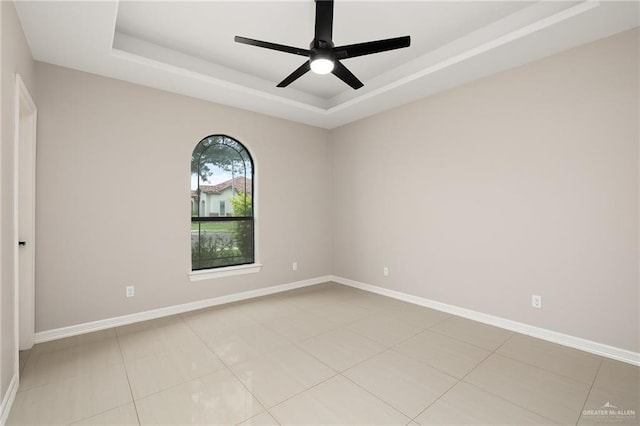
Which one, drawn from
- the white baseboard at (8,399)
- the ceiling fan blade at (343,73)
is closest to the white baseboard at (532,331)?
the ceiling fan blade at (343,73)

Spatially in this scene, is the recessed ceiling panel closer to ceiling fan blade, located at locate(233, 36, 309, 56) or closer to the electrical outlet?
ceiling fan blade, located at locate(233, 36, 309, 56)

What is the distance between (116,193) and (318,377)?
9.09 feet

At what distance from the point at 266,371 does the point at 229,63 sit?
3293mm

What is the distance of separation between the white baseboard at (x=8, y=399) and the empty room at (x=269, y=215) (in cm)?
4

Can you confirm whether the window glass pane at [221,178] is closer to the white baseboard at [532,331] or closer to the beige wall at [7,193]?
the beige wall at [7,193]

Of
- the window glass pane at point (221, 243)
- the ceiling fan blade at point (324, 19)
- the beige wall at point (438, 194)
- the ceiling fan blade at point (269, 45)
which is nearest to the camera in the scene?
the ceiling fan blade at point (324, 19)

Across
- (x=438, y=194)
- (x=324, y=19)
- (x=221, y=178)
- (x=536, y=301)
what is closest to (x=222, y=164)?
(x=221, y=178)

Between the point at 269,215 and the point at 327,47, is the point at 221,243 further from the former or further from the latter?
the point at 327,47

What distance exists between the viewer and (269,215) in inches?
174

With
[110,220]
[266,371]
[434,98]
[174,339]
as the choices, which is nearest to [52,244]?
[110,220]

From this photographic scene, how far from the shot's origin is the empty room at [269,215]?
200 cm

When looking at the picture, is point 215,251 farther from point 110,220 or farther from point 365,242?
point 365,242

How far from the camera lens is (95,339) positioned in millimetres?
2844

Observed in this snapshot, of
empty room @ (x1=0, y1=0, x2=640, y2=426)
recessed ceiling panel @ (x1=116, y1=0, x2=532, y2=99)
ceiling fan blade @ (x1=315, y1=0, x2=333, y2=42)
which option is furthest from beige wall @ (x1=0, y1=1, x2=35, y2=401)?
ceiling fan blade @ (x1=315, y1=0, x2=333, y2=42)
